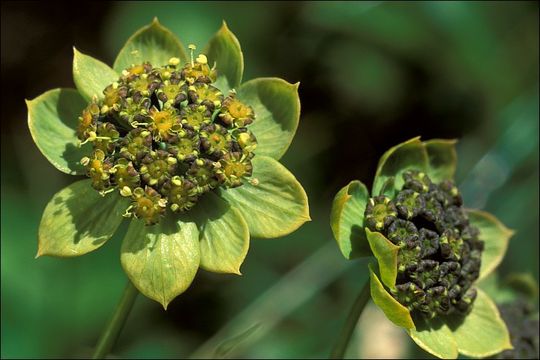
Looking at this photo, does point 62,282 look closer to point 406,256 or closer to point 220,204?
point 220,204

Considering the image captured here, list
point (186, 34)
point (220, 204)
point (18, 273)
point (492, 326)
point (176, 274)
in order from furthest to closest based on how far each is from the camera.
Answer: point (186, 34) < point (18, 273) < point (492, 326) < point (220, 204) < point (176, 274)

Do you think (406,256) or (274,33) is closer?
(406,256)

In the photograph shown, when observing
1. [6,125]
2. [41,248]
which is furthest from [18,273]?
[41,248]

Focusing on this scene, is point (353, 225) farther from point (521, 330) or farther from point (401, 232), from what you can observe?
point (521, 330)

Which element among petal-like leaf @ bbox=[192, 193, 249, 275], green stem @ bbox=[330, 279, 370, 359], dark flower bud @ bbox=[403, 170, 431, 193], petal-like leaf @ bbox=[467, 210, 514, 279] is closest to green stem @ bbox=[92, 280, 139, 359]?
petal-like leaf @ bbox=[192, 193, 249, 275]

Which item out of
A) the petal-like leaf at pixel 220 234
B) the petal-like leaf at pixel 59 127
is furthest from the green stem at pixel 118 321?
the petal-like leaf at pixel 59 127

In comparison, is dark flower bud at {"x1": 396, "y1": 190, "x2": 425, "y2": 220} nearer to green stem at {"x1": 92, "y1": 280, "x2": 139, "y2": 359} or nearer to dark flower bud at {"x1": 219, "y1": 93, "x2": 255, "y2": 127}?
dark flower bud at {"x1": 219, "y1": 93, "x2": 255, "y2": 127}
